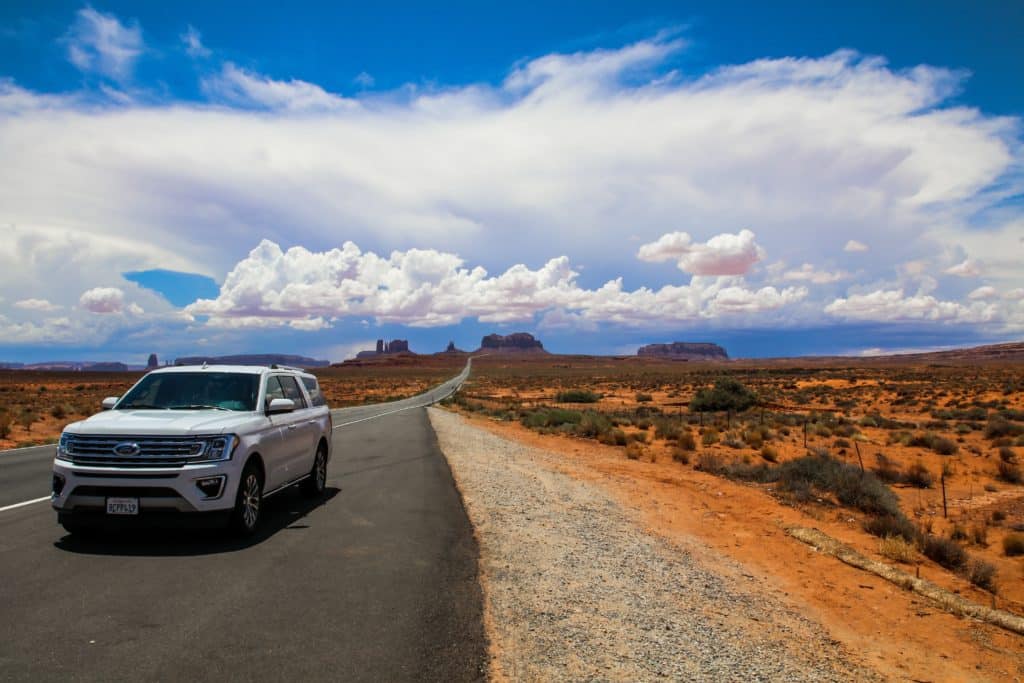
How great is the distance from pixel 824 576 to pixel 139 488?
7720mm

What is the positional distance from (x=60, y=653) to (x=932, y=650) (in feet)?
22.1

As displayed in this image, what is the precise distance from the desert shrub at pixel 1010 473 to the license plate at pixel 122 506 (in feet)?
58.7

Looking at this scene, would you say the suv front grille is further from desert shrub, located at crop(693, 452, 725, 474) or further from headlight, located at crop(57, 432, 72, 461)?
desert shrub, located at crop(693, 452, 725, 474)

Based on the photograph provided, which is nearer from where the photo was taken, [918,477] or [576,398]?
[918,477]

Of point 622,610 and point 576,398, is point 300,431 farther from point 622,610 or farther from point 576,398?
point 576,398

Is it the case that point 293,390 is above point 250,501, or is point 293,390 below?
above

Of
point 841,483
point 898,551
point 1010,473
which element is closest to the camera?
point 898,551

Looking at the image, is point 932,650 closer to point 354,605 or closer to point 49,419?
point 354,605

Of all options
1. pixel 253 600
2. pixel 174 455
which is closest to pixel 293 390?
pixel 174 455

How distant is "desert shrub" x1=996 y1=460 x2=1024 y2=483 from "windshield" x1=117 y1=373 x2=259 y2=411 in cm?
1671

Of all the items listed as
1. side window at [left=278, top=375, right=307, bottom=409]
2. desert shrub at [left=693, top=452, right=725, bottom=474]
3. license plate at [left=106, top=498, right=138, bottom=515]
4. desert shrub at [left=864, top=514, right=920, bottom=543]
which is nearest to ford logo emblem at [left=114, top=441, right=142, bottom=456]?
license plate at [left=106, top=498, right=138, bottom=515]

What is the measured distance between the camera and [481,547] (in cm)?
805

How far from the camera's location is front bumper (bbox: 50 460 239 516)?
7.13 metres

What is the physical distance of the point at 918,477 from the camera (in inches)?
642
